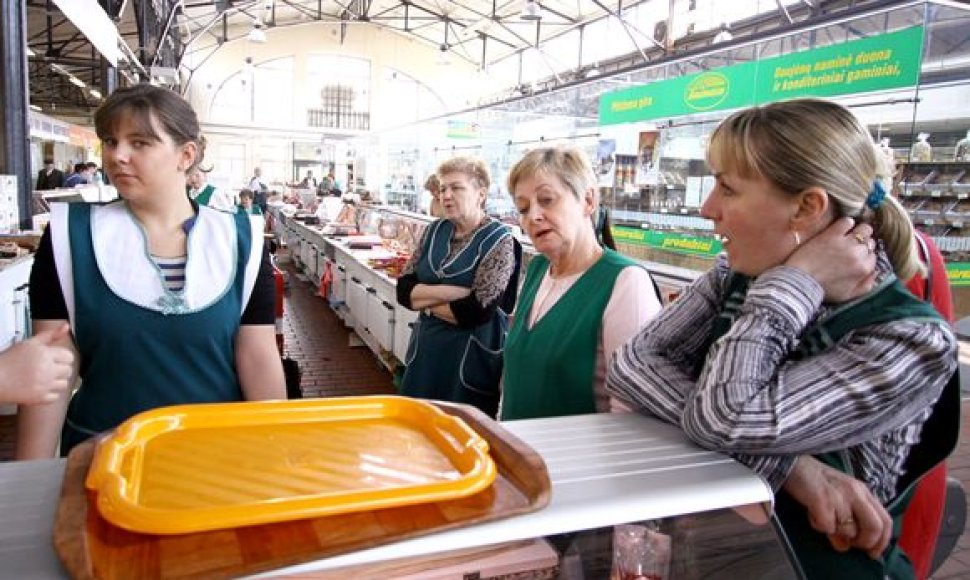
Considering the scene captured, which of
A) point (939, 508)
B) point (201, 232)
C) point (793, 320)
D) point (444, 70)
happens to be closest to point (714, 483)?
point (793, 320)

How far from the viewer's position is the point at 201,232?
1.75m

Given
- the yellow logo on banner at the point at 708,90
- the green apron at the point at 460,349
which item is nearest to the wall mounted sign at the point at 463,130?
the yellow logo on banner at the point at 708,90

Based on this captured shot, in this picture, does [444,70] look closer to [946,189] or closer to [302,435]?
[946,189]

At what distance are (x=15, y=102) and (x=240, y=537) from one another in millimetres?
7067

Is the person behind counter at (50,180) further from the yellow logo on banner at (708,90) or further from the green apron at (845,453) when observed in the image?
the green apron at (845,453)

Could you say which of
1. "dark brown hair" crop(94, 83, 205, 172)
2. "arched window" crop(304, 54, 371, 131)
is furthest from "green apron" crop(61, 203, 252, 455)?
"arched window" crop(304, 54, 371, 131)

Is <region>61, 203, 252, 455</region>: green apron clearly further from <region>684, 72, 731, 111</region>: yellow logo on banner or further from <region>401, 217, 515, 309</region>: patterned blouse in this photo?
<region>684, 72, 731, 111</region>: yellow logo on banner

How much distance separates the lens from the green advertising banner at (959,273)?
5.02 meters

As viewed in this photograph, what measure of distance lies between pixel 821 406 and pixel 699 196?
3650 millimetres

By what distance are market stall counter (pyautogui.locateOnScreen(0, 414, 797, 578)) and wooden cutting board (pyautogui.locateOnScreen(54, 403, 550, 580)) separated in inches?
0.5

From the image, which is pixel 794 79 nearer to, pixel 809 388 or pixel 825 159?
pixel 825 159

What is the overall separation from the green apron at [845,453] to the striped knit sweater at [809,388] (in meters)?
0.02

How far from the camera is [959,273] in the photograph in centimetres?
509

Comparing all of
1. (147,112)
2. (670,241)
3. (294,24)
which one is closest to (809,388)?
(147,112)
